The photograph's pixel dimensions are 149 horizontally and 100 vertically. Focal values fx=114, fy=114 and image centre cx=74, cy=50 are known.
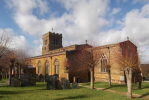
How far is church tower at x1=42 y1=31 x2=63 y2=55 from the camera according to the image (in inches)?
2037

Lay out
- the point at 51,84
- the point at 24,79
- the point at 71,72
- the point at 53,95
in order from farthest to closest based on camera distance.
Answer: the point at 71,72, the point at 24,79, the point at 51,84, the point at 53,95

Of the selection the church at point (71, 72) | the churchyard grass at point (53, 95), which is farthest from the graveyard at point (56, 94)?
the church at point (71, 72)

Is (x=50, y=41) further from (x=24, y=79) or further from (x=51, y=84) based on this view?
(x=51, y=84)

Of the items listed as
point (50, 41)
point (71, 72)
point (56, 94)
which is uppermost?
point (50, 41)

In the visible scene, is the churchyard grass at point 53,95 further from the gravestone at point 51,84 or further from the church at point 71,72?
the church at point 71,72

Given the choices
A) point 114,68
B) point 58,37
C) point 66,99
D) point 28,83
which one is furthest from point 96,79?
point 58,37

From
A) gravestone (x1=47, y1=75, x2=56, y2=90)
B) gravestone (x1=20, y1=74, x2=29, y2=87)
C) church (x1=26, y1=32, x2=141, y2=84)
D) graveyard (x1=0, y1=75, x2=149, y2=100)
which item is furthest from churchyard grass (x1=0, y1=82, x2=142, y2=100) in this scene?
church (x1=26, y1=32, x2=141, y2=84)

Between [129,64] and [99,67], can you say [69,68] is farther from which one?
[129,64]

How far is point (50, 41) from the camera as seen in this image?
52062 mm

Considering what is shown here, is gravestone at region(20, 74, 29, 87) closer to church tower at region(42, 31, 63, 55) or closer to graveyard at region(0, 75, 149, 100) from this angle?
graveyard at region(0, 75, 149, 100)

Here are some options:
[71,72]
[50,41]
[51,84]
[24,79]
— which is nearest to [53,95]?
[51,84]

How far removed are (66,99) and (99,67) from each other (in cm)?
1389

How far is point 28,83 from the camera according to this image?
53.0 ft

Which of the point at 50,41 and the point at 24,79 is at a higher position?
the point at 50,41
